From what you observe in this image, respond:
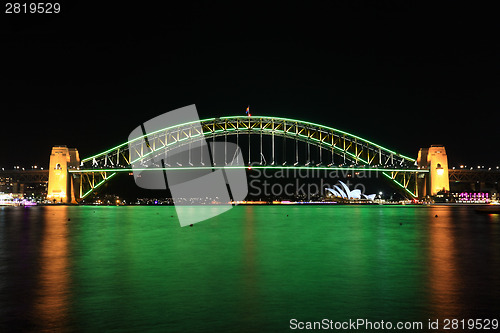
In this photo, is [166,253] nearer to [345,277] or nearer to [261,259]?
[261,259]

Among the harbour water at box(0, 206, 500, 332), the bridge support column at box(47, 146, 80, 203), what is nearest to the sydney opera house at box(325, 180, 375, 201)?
the bridge support column at box(47, 146, 80, 203)

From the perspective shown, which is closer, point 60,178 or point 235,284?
point 235,284

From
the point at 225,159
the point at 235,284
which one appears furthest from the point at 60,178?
the point at 235,284

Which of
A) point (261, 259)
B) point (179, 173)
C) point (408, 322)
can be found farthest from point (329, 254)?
point (179, 173)

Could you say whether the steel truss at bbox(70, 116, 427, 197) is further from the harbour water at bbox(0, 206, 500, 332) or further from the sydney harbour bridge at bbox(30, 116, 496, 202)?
the harbour water at bbox(0, 206, 500, 332)

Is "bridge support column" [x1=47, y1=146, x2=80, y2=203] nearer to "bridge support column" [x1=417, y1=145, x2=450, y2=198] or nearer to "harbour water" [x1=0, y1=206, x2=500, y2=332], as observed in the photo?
"bridge support column" [x1=417, y1=145, x2=450, y2=198]

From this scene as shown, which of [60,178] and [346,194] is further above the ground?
[60,178]

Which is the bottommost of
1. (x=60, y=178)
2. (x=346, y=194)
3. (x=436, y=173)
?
(x=346, y=194)

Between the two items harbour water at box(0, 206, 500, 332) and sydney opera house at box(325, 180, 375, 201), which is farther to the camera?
sydney opera house at box(325, 180, 375, 201)

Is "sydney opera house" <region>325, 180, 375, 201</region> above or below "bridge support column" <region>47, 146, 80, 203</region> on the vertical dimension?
below

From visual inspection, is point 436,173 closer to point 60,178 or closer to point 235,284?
point 60,178

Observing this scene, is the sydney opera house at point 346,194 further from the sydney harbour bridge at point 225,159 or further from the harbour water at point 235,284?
the harbour water at point 235,284

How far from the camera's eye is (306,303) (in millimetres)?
9453

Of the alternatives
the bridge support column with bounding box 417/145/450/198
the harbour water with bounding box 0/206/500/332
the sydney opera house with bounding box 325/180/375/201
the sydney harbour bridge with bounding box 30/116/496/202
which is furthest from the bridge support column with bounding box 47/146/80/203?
the harbour water with bounding box 0/206/500/332
